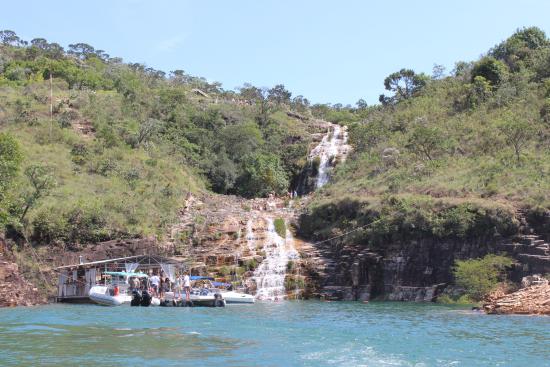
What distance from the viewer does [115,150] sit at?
69875 mm

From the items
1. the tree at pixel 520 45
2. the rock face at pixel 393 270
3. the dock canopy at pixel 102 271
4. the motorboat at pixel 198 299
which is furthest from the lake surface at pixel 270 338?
the tree at pixel 520 45

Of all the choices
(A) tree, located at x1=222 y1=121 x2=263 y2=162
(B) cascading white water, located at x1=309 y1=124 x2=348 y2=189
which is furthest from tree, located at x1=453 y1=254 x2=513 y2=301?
(A) tree, located at x1=222 y1=121 x2=263 y2=162

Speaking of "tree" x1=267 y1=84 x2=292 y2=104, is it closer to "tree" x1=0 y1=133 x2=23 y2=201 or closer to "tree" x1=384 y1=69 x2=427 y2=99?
"tree" x1=384 y1=69 x2=427 y2=99

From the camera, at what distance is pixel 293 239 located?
57500 mm

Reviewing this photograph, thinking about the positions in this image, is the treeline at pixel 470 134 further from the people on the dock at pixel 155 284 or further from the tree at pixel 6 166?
the tree at pixel 6 166

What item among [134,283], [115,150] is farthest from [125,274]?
[115,150]

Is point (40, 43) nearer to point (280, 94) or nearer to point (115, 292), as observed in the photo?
point (280, 94)

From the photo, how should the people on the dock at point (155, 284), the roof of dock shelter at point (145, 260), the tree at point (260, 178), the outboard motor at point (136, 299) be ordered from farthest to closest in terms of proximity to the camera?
the tree at point (260, 178)
the roof of dock shelter at point (145, 260)
the people on the dock at point (155, 284)
the outboard motor at point (136, 299)

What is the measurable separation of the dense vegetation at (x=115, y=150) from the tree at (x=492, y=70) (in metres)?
23.6

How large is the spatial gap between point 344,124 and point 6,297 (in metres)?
61.4

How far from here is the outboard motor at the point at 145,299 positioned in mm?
41562

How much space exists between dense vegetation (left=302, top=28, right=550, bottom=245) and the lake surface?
1418cm

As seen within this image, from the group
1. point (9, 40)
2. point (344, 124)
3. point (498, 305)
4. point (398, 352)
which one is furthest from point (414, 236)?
point (9, 40)

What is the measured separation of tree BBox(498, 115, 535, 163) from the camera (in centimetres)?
5934
